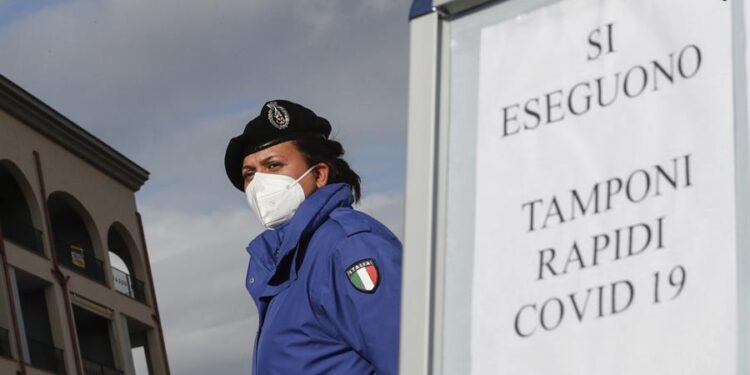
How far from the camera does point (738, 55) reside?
197cm

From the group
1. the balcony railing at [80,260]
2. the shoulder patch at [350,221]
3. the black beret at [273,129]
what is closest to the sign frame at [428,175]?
the shoulder patch at [350,221]

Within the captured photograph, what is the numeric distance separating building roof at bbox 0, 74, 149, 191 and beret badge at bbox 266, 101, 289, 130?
1093 inches

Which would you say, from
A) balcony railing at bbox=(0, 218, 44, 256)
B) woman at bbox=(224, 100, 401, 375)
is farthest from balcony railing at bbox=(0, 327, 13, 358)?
woman at bbox=(224, 100, 401, 375)

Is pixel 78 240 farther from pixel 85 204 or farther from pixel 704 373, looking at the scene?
pixel 704 373

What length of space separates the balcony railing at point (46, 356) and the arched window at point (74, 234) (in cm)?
229

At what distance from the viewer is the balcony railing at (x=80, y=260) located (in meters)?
33.6

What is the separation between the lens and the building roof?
1248 inches

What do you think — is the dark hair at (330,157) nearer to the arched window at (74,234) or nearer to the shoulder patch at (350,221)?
the shoulder patch at (350,221)

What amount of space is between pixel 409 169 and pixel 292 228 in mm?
1692

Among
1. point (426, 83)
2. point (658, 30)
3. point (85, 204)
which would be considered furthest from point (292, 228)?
point (85, 204)

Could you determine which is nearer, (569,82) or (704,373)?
(704,373)

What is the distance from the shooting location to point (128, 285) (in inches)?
1448

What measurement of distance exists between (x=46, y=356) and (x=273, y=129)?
28.3 metres

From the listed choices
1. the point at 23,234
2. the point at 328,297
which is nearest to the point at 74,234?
the point at 23,234
